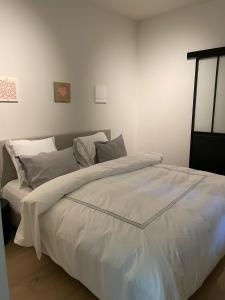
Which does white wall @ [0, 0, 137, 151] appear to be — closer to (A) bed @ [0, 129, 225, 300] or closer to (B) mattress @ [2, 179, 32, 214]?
(B) mattress @ [2, 179, 32, 214]

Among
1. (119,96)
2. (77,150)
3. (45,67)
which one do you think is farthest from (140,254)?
(119,96)

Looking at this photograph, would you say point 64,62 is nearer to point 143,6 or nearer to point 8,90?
point 8,90

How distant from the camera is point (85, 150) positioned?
2.89 meters

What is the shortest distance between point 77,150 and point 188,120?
66.2 inches

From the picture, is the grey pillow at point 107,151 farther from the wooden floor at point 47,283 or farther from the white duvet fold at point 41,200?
the wooden floor at point 47,283

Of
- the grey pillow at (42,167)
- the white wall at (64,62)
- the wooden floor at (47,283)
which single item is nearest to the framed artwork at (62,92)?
the white wall at (64,62)

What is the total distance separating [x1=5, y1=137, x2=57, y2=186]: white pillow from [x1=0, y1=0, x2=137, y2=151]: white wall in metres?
0.17

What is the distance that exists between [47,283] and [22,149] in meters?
1.25

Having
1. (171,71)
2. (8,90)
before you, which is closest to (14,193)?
(8,90)

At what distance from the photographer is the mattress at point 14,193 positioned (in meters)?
2.19

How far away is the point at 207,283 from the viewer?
1772 millimetres

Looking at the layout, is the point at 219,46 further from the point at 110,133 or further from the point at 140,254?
the point at 140,254

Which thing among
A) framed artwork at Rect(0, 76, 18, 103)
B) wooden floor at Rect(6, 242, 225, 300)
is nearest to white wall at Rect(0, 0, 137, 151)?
framed artwork at Rect(0, 76, 18, 103)

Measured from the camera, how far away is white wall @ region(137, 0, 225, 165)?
10.2 ft
